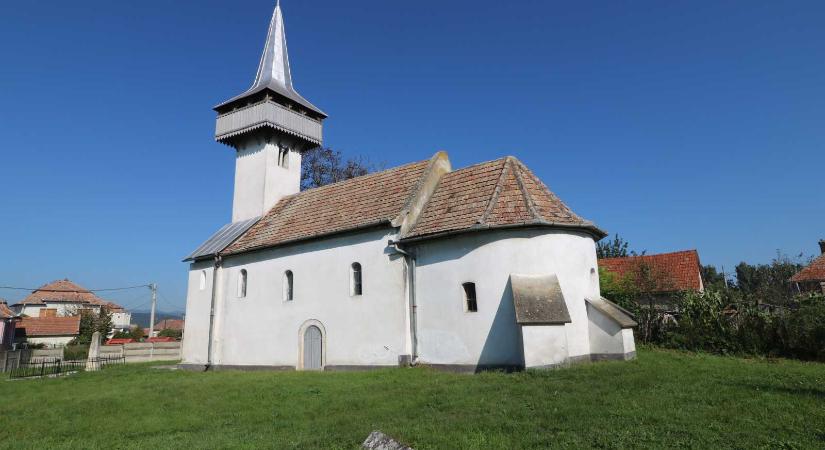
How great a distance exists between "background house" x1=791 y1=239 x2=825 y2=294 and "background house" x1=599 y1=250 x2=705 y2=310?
6.54 metres

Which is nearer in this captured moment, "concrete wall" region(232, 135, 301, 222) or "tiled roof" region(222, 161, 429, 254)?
"tiled roof" region(222, 161, 429, 254)

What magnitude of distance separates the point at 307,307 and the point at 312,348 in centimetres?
158

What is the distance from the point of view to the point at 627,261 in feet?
114

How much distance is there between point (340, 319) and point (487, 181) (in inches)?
291

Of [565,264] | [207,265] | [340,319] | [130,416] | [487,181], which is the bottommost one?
[130,416]

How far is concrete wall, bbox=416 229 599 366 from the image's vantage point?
50.6 feet

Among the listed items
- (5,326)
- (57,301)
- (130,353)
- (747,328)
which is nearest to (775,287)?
(747,328)

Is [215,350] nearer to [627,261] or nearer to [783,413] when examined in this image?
[783,413]

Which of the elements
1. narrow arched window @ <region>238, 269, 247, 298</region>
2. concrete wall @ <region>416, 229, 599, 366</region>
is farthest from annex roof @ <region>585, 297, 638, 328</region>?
narrow arched window @ <region>238, 269, 247, 298</region>

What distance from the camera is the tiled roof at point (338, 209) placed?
1897 cm

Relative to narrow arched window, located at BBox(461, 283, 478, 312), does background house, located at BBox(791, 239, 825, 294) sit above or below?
above

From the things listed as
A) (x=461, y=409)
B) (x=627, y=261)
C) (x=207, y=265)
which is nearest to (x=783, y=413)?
(x=461, y=409)

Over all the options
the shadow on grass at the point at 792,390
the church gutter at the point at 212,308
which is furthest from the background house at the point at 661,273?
the church gutter at the point at 212,308

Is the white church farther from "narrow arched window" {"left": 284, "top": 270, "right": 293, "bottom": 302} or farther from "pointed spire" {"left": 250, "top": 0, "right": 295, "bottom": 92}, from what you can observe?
"pointed spire" {"left": 250, "top": 0, "right": 295, "bottom": 92}
